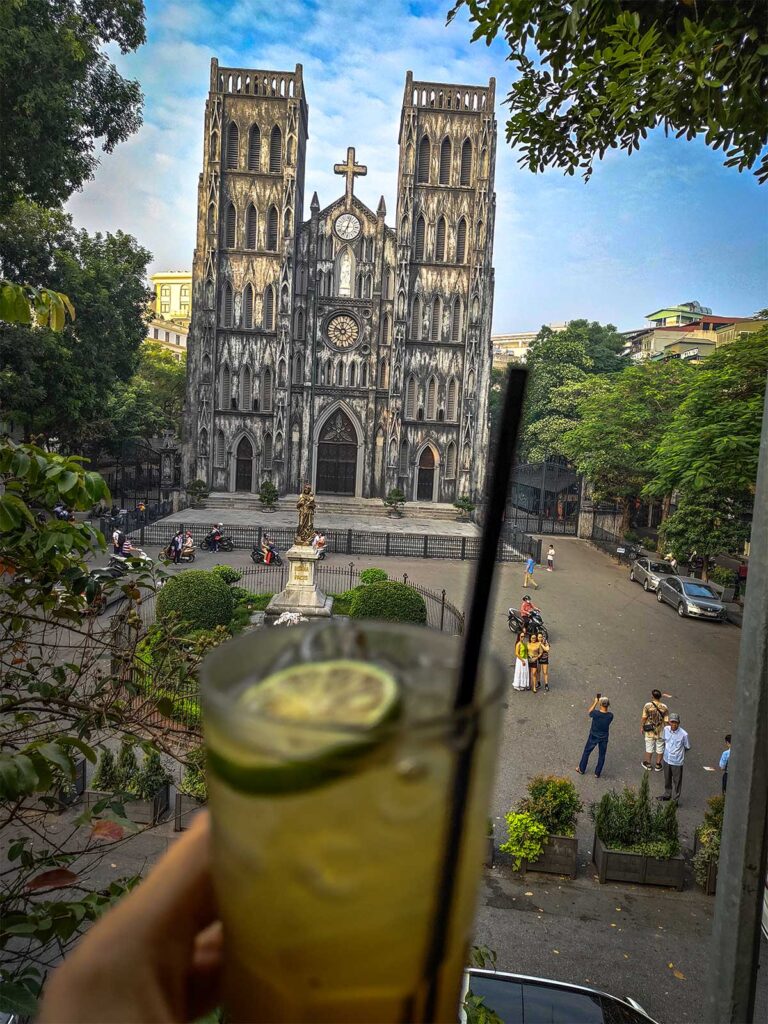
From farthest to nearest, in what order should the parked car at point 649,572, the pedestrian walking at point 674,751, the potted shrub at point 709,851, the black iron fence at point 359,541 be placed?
the black iron fence at point 359,541
the parked car at point 649,572
the pedestrian walking at point 674,751
the potted shrub at point 709,851

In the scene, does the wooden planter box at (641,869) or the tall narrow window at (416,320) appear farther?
the tall narrow window at (416,320)

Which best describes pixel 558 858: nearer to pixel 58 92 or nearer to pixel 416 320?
pixel 58 92

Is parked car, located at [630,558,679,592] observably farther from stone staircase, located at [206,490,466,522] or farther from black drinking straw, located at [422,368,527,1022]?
black drinking straw, located at [422,368,527,1022]

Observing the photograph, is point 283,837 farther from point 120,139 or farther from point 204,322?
point 204,322

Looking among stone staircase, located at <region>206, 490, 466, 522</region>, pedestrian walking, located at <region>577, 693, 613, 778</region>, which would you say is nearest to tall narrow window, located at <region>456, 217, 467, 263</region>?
stone staircase, located at <region>206, 490, 466, 522</region>

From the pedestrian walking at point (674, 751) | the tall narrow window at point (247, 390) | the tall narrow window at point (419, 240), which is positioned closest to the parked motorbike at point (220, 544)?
the tall narrow window at point (247, 390)

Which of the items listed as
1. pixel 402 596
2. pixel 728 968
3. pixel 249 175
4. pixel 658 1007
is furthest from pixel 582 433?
pixel 728 968

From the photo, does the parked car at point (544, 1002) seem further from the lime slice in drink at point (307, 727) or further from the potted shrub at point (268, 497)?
the potted shrub at point (268, 497)
